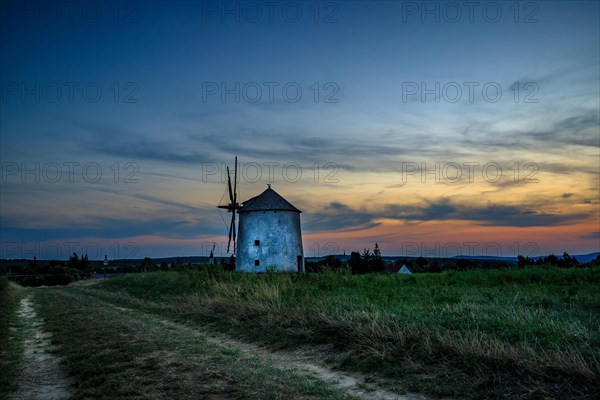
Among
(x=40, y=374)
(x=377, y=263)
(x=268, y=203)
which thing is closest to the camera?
(x=40, y=374)

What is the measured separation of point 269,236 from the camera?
35.9 metres

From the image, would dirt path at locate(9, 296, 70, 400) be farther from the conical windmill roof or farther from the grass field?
the conical windmill roof

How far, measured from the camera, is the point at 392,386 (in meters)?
5.92

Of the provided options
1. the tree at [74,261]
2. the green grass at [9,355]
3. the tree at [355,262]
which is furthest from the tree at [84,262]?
the green grass at [9,355]

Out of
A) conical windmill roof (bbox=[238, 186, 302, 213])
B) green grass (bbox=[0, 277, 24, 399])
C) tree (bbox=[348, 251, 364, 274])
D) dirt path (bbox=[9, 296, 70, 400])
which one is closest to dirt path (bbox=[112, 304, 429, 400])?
dirt path (bbox=[9, 296, 70, 400])

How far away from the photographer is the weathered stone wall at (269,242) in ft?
117

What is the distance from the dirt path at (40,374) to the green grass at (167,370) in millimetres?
193

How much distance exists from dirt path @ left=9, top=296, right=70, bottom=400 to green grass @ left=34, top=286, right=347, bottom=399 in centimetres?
19

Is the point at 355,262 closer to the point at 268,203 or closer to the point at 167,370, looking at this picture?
the point at 268,203

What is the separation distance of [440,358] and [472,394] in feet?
3.58

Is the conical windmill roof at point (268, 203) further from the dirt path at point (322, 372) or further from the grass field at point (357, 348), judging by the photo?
the dirt path at point (322, 372)

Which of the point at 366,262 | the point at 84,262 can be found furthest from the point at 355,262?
the point at 84,262

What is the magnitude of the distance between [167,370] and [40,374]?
8.22ft

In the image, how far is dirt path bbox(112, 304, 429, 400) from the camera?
5684 mm
